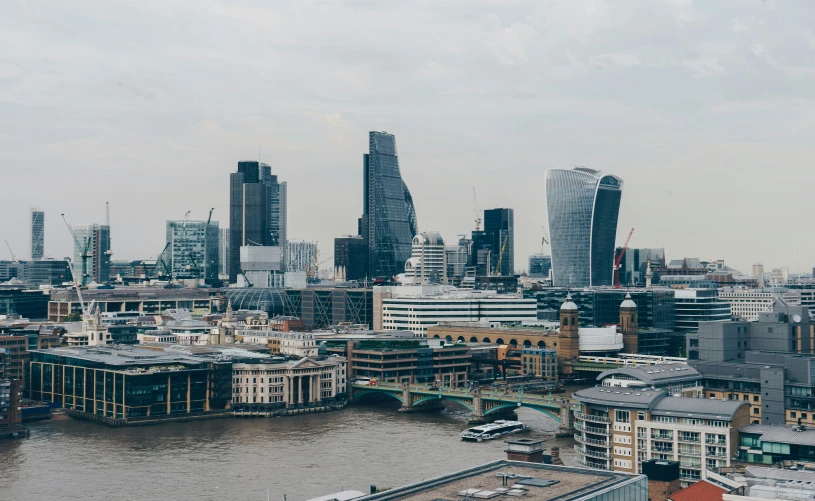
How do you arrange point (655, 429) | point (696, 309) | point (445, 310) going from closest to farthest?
point (655, 429) < point (445, 310) < point (696, 309)

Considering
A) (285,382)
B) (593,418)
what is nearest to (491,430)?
(593,418)

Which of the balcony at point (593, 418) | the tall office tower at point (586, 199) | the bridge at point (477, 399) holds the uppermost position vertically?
the tall office tower at point (586, 199)

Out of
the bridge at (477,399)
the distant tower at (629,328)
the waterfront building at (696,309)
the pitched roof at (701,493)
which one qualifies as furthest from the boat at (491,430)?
the waterfront building at (696,309)

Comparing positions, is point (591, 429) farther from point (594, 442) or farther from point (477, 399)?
point (477, 399)

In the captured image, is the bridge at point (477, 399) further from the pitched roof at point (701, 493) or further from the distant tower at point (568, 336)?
the pitched roof at point (701, 493)

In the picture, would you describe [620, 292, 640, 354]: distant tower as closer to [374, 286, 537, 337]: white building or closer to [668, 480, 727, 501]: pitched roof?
[374, 286, 537, 337]: white building
